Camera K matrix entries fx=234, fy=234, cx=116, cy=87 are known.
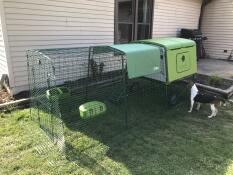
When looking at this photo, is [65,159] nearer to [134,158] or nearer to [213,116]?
[134,158]

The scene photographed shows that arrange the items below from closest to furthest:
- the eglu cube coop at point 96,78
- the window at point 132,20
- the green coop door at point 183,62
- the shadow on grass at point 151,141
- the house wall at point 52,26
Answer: the shadow on grass at point 151,141 → the eglu cube coop at point 96,78 → the house wall at point 52,26 → the green coop door at point 183,62 → the window at point 132,20

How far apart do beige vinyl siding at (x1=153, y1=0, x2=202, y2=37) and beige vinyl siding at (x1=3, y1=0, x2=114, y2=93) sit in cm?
251

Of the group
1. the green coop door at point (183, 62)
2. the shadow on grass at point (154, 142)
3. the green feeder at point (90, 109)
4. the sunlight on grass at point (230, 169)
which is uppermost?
the green coop door at point (183, 62)

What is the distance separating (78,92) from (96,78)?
28.9 inches

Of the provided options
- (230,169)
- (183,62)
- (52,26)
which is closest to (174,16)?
(183,62)

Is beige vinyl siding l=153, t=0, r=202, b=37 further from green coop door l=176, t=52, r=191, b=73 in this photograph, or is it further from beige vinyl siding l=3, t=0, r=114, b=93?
green coop door l=176, t=52, r=191, b=73

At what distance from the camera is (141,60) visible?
13.0 feet

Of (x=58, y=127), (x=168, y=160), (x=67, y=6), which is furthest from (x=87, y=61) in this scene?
(x=168, y=160)

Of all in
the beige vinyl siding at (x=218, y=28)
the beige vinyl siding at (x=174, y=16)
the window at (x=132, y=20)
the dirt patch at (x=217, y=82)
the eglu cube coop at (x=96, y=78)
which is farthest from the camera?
the beige vinyl siding at (x=218, y=28)

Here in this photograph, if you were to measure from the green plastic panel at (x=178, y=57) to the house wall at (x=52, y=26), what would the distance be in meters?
1.78

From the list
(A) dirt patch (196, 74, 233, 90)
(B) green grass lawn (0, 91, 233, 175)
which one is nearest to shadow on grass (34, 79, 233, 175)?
(B) green grass lawn (0, 91, 233, 175)

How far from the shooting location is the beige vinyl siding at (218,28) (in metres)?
10.5

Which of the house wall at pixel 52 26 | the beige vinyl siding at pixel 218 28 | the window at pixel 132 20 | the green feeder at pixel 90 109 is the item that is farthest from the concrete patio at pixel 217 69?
the green feeder at pixel 90 109

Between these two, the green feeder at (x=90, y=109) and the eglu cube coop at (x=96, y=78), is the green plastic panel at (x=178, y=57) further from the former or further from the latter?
the green feeder at (x=90, y=109)
